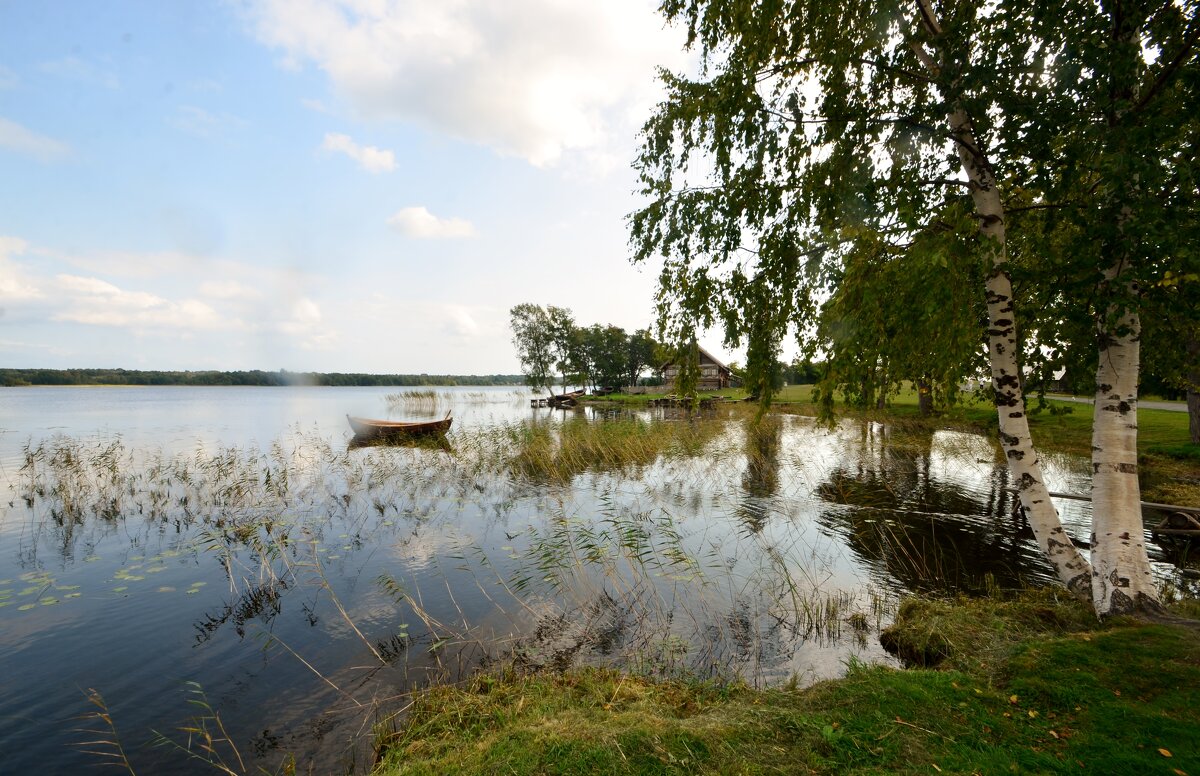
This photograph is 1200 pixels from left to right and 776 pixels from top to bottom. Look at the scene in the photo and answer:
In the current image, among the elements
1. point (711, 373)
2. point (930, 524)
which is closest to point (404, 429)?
point (930, 524)

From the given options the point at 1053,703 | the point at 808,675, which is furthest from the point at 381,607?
the point at 1053,703

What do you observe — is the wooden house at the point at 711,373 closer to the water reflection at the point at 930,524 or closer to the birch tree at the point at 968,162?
the water reflection at the point at 930,524

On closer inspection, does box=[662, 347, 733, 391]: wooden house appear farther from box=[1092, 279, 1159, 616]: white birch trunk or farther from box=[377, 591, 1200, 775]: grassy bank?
box=[377, 591, 1200, 775]: grassy bank

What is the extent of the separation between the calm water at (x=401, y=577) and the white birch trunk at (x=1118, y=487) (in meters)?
2.83

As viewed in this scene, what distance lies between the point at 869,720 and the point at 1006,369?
510cm

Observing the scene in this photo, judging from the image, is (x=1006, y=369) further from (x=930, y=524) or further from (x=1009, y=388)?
(x=930, y=524)

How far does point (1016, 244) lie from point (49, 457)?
3174 cm

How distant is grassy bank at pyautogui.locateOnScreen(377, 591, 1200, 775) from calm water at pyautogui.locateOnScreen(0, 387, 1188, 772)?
1090 millimetres

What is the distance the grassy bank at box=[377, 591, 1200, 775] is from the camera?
3666mm

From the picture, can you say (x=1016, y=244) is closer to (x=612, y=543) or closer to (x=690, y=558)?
(x=690, y=558)

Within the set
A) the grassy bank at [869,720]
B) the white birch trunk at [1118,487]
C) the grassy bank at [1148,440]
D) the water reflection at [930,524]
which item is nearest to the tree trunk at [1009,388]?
the white birch trunk at [1118,487]

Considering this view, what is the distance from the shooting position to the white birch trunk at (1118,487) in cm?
594

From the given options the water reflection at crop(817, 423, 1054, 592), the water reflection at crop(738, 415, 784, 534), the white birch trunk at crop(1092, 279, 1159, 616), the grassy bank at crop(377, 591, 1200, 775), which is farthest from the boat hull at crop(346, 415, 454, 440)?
the white birch trunk at crop(1092, 279, 1159, 616)

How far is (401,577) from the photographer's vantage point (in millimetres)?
9523
